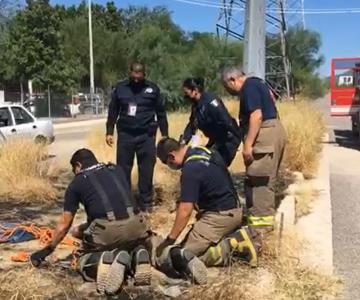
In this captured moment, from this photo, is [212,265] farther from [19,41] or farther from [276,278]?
[19,41]

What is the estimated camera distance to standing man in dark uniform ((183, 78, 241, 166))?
273 inches

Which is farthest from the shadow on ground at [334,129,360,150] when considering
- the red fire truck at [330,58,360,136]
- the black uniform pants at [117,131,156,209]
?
the black uniform pants at [117,131,156,209]

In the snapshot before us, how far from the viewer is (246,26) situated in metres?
9.31

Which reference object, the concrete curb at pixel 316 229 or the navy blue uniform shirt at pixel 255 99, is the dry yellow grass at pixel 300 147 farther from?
the navy blue uniform shirt at pixel 255 99

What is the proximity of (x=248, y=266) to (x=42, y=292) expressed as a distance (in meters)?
1.78

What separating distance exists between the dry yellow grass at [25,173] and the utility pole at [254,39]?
317 centimetres

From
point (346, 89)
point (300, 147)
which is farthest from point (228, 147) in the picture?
point (346, 89)

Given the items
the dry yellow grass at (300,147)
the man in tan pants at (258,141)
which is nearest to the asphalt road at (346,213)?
the dry yellow grass at (300,147)

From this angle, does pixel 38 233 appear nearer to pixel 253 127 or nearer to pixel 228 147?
pixel 228 147

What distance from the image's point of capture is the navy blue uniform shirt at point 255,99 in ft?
20.9

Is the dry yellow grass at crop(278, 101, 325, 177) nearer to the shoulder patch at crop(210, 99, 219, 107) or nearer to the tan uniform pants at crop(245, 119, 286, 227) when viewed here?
the shoulder patch at crop(210, 99, 219, 107)

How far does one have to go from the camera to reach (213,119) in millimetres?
6965

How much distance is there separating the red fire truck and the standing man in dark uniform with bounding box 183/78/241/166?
42.0 feet

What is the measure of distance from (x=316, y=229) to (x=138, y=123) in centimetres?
233
